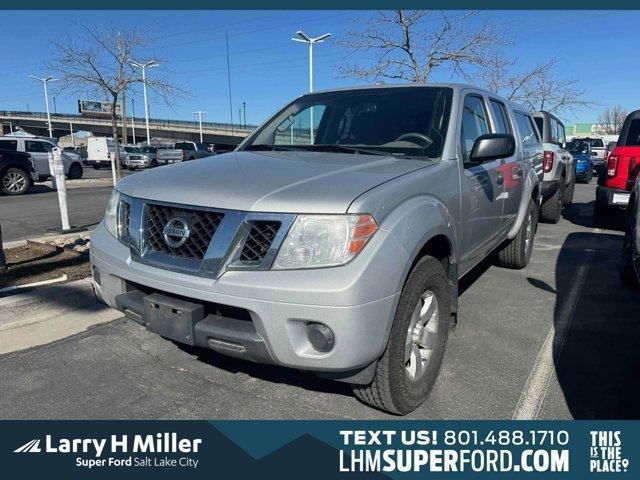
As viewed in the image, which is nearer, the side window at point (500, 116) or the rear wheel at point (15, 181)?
the side window at point (500, 116)

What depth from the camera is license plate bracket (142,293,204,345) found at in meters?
2.36

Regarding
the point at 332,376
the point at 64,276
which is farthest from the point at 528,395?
the point at 64,276

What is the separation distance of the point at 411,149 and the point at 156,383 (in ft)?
7.31

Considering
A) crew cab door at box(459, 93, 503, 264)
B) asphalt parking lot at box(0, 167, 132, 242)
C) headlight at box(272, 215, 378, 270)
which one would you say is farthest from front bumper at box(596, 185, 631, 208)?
asphalt parking lot at box(0, 167, 132, 242)

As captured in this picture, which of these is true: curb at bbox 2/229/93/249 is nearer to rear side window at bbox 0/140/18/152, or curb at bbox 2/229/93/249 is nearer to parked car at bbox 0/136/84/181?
parked car at bbox 0/136/84/181

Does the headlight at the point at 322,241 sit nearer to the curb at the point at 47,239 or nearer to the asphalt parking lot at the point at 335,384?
the asphalt parking lot at the point at 335,384

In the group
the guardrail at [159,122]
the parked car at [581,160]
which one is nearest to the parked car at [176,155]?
the parked car at [581,160]

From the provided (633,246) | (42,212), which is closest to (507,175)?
(633,246)

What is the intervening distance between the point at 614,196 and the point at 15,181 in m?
14.8

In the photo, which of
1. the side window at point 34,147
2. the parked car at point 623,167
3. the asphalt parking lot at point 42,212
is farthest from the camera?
the side window at point 34,147

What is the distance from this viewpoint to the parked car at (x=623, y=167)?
749 centimetres

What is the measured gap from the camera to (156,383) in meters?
3.05

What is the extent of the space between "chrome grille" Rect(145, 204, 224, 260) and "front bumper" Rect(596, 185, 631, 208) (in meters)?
7.42

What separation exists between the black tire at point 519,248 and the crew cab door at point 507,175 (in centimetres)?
54
